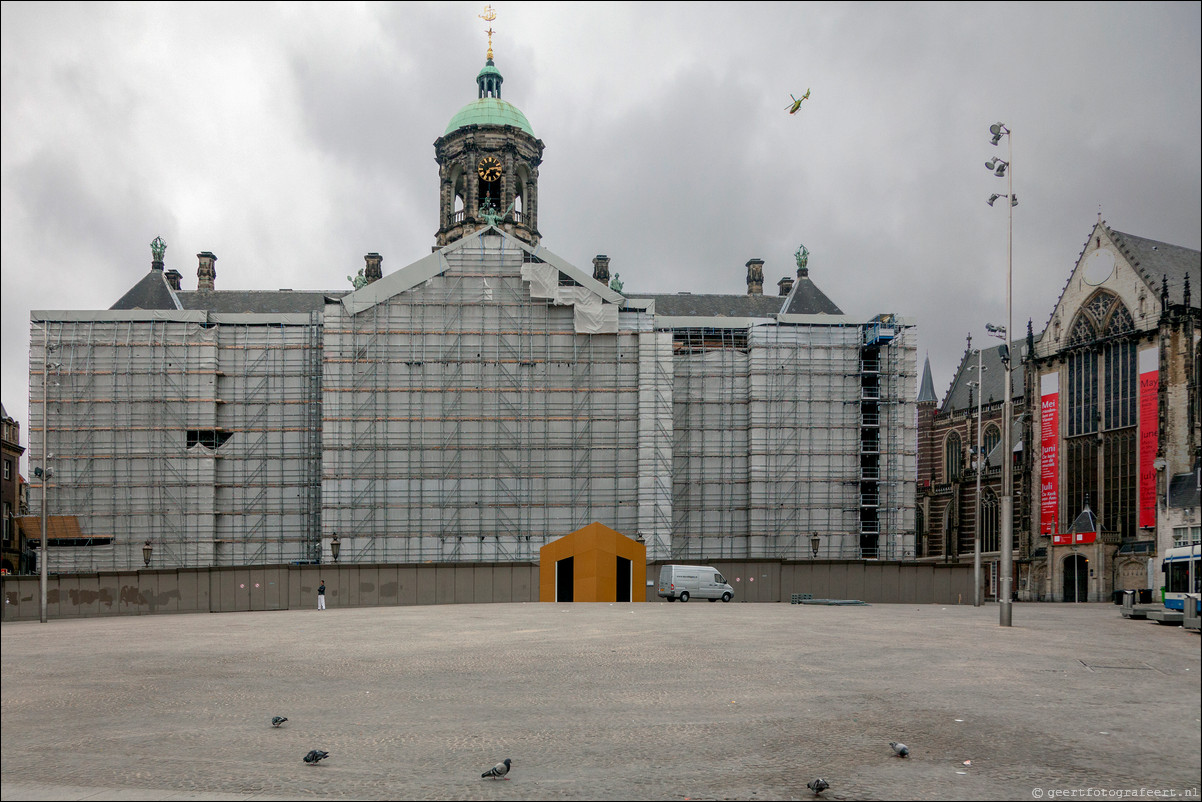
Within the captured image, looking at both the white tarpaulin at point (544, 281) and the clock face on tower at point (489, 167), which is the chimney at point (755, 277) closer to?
the clock face on tower at point (489, 167)

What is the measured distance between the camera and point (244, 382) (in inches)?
2324

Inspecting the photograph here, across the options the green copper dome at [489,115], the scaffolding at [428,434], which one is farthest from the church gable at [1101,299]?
the green copper dome at [489,115]

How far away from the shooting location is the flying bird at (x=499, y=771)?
10.3 meters

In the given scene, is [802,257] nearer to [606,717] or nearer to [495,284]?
[495,284]

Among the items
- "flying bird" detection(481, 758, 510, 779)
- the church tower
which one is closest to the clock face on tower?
the church tower

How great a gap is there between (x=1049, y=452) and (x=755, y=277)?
25543 millimetres

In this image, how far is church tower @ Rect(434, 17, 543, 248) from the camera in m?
77.6

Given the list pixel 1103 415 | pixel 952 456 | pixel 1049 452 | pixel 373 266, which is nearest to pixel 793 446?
pixel 1103 415

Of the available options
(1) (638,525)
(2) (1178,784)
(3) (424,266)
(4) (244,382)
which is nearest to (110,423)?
(4) (244,382)

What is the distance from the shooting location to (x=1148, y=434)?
226ft

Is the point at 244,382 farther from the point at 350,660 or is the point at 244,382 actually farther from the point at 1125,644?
the point at 1125,644

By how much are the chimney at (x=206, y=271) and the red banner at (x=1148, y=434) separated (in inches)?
2589

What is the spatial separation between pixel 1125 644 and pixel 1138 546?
52303 mm

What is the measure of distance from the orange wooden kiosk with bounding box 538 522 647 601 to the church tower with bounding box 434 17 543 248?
34.0 metres
